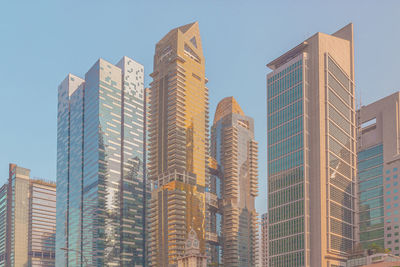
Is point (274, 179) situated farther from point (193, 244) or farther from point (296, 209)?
point (193, 244)

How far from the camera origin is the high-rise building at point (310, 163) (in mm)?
174875

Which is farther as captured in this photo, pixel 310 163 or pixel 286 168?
pixel 286 168

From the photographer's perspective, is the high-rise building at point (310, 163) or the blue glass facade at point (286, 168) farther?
the blue glass facade at point (286, 168)

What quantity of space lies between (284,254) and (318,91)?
54.6 metres

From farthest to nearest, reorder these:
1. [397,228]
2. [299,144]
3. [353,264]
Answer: [397,228] < [299,144] < [353,264]

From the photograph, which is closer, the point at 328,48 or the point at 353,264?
the point at 353,264

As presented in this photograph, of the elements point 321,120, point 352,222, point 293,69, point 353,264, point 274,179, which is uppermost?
point 293,69

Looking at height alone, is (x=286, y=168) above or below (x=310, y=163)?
below

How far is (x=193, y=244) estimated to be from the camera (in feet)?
580

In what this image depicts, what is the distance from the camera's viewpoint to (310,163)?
598ft

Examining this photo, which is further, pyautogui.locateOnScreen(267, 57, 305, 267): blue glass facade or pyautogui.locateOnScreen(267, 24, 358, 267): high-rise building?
pyautogui.locateOnScreen(267, 57, 305, 267): blue glass facade

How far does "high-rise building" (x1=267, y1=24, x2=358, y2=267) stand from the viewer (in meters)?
175

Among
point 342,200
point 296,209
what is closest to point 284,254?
point 296,209

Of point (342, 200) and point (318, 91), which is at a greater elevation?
point (318, 91)
